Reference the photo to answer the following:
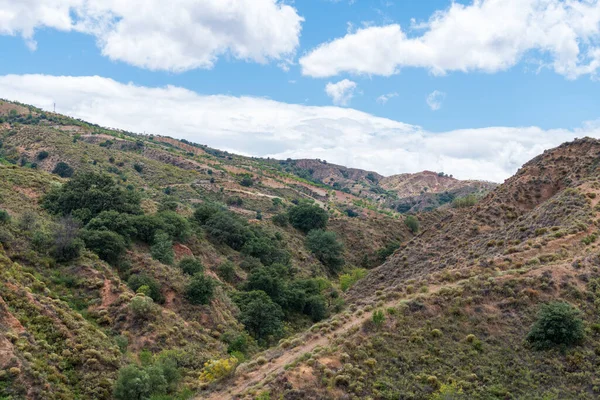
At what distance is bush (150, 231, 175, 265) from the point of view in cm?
3978

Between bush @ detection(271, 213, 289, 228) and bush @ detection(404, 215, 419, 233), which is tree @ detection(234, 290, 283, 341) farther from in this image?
bush @ detection(404, 215, 419, 233)

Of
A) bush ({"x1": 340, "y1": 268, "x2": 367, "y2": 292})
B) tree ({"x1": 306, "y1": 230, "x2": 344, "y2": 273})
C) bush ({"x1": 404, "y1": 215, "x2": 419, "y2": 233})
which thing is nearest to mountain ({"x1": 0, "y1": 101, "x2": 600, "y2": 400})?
bush ({"x1": 340, "y1": 268, "x2": 367, "y2": 292})

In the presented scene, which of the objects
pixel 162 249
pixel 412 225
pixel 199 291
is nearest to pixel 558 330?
pixel 199 291

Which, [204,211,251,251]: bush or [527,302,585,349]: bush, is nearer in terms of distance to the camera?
[527,302,585,349]: bush

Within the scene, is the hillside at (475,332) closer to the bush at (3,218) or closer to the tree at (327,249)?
the bush at (3,218)

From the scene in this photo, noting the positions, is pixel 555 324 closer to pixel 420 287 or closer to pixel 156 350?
pixel 420 287

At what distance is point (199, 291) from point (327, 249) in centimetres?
3107

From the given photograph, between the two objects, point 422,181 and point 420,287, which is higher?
point 422,181

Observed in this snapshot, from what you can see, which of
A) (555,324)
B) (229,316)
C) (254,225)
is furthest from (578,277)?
(254,225)

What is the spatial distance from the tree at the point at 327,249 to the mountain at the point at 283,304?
21.8 feet

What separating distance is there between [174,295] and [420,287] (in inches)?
729

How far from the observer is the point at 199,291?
3569 cm

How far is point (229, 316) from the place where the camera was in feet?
123

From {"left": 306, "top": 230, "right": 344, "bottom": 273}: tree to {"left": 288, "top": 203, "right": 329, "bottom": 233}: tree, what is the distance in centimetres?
688
